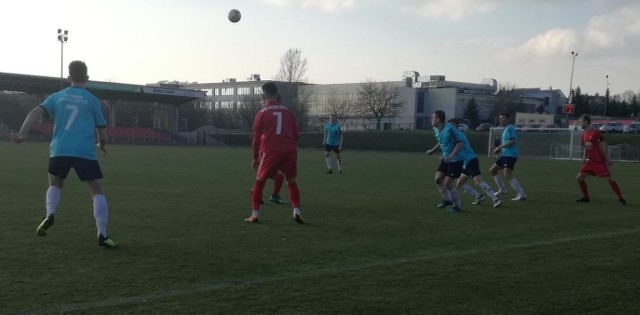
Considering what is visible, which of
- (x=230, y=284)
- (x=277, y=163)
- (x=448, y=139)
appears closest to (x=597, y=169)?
(x=448, y=139)

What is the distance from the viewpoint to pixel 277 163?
27.7 feet

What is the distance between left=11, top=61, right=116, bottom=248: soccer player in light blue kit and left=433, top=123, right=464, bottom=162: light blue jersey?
20.4 ft

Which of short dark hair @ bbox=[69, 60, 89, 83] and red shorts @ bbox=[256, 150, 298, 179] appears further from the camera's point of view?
red shorts @ bbox=[256, 150, 298, 179]

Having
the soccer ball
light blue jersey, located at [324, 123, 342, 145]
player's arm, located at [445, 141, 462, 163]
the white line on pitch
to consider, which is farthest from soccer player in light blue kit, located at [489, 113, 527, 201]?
the soccer ball

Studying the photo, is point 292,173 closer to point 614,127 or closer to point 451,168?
point 451,168

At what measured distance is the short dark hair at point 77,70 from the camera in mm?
6496

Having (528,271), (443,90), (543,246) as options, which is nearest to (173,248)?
(528,271)

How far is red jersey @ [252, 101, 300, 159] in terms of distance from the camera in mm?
8445

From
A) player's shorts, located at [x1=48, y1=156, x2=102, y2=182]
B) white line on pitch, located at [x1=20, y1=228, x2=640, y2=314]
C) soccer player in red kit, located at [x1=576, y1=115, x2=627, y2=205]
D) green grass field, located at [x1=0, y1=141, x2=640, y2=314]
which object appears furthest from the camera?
soccer player in red kit, located at [x1=576, y1=115, x2=627, y2=205]

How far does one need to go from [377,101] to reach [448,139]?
80364mm

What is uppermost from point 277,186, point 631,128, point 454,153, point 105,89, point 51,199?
point 105,89

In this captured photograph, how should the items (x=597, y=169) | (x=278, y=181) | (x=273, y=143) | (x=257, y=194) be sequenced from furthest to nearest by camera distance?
(x=597, y=169), (x=278, y=181), (x=257, y=194), (x=273, y=143)

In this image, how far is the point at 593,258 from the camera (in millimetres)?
6504

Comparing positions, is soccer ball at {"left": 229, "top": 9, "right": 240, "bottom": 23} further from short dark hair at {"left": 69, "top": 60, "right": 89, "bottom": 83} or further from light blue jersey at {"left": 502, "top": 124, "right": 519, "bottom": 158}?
short dark hair at {"left": 69, "top": 60, "right": 89, "bottom": 83}
